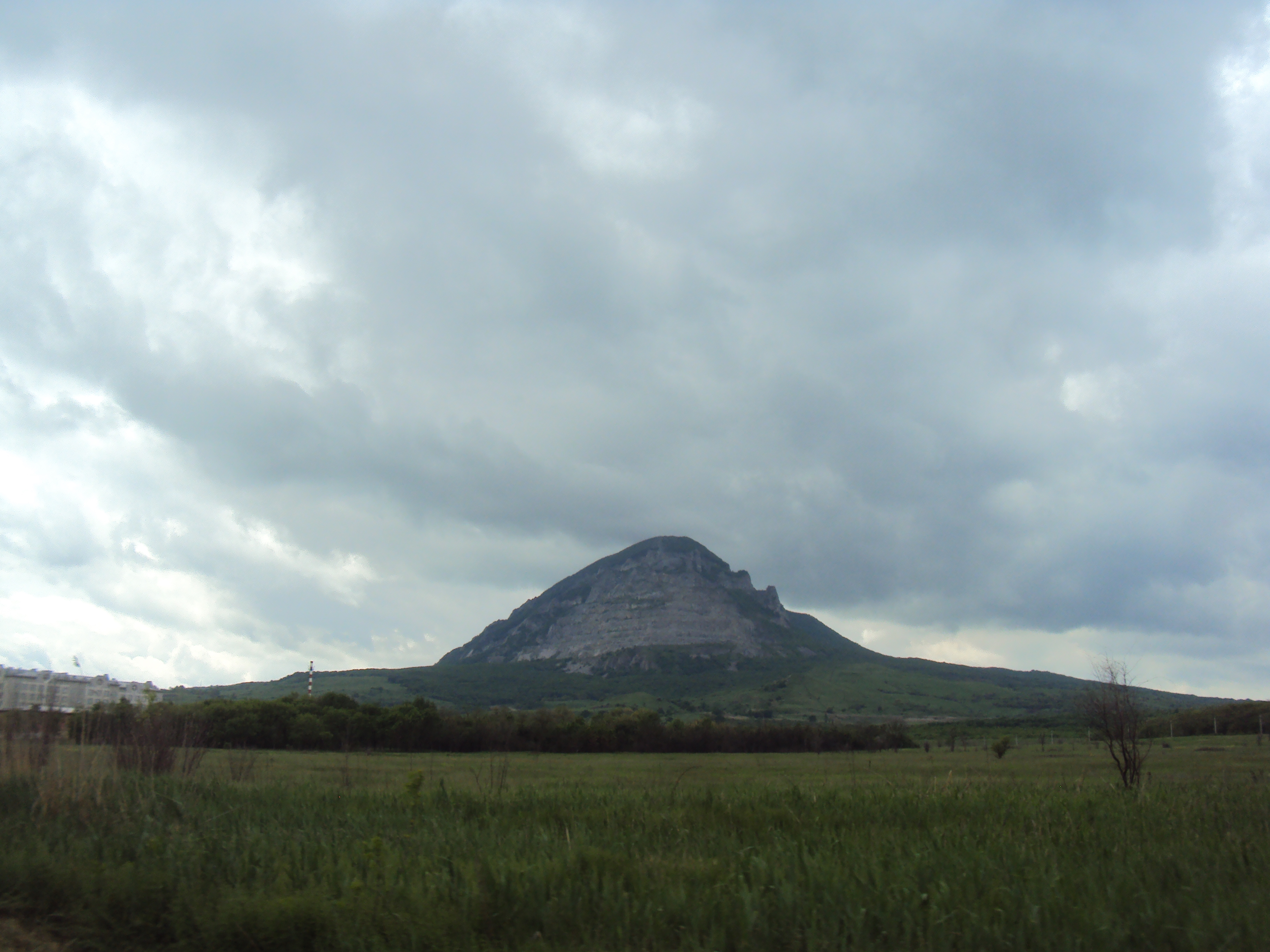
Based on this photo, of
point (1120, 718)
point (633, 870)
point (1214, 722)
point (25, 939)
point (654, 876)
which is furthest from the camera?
point (1214, 722)

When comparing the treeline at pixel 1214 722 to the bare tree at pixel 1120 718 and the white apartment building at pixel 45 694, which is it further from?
the white apartment building at pixel 45 694

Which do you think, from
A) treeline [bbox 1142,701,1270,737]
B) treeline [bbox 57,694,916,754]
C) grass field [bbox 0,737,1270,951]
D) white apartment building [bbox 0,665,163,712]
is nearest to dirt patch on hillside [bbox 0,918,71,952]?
grass field [bbox 0,737,1270,951]

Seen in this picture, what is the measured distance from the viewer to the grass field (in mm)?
5703

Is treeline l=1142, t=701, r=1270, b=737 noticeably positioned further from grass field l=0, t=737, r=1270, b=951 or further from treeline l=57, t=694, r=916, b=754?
grass field l=0, t=737, r=1270, b=951

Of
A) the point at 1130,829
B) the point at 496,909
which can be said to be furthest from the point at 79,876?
the point at 1130,829

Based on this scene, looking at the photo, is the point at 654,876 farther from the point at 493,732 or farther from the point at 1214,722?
the point at 1214,722

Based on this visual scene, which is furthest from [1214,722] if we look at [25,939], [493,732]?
[25,939]

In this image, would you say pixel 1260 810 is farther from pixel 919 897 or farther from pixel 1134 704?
pixel 1134 704

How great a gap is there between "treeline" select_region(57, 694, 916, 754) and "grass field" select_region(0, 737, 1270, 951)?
213 feet

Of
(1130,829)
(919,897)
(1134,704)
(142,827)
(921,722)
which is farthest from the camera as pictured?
(921,722)

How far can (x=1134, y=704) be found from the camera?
770 inches

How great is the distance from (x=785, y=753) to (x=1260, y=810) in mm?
77716

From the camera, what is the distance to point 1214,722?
87.3 metres

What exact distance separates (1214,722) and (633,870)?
344 feet
